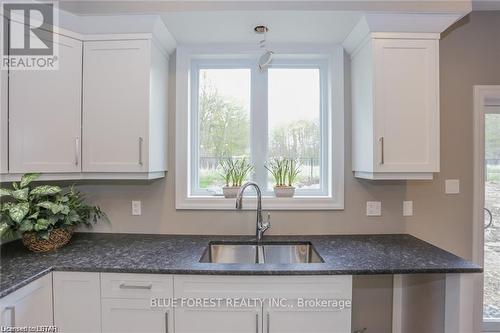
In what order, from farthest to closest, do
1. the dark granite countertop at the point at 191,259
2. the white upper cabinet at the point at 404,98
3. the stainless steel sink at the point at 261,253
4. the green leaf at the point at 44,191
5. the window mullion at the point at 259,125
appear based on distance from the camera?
the window mullion at the point at 259,125, the stainless steel sink at the point at 261,253, the white upper cabinet at the point at 404,98, the green leaf at the point at 44,191, the dark granite countertop at the point at 191,259

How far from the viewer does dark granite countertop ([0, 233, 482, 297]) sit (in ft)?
4.45

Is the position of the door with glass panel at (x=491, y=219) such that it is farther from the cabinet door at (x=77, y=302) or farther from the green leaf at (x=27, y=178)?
the green leaf at (x=27, y=178)

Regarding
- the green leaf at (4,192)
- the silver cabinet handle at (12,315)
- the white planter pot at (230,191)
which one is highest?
the green leaf at (4,192)

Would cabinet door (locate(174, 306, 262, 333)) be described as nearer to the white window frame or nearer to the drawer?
the drawer

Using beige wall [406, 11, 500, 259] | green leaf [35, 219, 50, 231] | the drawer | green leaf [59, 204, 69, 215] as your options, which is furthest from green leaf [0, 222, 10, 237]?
beige wall [406, 11, 500, 259]

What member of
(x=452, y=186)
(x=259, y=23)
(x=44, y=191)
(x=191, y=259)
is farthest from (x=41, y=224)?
(x=452, y=186)

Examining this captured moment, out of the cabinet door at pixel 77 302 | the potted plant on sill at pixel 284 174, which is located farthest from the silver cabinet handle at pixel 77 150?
the potted plant on sill at pixel 284 174

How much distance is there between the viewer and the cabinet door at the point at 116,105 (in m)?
1.70

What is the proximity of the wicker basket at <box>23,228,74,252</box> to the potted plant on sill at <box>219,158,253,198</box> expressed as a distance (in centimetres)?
107

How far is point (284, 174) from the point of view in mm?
2100

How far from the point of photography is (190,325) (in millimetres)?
1381

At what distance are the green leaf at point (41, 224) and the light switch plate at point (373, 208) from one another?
6.96 ft

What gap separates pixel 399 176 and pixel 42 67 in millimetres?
2290

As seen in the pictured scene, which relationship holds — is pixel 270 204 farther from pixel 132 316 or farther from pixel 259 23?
pixel 259 23
